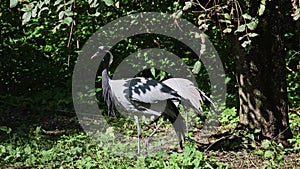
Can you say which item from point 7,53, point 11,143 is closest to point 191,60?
point 7,53

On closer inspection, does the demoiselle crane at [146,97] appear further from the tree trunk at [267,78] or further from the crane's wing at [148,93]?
the tree trunk at [267,78]

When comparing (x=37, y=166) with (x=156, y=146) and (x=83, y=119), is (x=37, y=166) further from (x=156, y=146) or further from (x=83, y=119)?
(x=83, y=119)

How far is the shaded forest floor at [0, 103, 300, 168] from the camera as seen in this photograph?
5156mm

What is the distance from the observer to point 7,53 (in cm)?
918

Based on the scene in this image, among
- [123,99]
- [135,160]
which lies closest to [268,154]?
[135,160]

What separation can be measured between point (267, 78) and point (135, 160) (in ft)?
5.26

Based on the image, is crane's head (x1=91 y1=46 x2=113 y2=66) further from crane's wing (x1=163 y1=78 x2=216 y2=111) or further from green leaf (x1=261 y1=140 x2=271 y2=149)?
green leaf (x1=261 y1=140 x2=271 y2=149)

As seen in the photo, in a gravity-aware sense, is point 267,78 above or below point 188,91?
above

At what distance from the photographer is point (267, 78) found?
18.4 ft

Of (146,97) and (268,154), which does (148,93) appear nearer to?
(146,97)

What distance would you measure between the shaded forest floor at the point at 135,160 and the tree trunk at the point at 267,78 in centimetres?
19

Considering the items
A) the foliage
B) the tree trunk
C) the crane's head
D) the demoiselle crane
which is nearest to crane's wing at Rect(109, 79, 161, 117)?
the demoiselle crane

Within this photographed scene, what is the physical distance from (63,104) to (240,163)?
4.17 meters

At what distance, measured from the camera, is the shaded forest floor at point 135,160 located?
5156 millimetres
